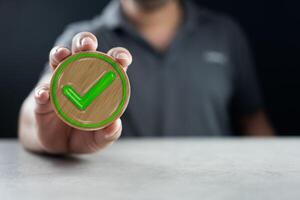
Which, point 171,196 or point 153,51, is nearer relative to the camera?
point 171,196

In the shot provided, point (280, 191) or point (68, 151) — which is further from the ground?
point (280, 191)

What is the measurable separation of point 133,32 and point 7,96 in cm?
59

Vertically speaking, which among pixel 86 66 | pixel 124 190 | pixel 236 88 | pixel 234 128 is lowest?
pixel 234 128

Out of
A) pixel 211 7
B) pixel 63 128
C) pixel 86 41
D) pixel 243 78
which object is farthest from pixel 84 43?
pixel 211 7

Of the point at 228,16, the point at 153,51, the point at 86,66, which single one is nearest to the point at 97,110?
the point at 86,66

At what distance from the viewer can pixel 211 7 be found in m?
2.01

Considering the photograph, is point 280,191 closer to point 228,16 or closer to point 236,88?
point 236,88

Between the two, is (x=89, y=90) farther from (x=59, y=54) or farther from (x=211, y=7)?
(x=211, y=7)

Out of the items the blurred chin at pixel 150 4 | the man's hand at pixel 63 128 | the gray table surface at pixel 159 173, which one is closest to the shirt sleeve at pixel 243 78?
the blurred chin at pixel 150 4

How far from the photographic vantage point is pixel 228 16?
6.48ft

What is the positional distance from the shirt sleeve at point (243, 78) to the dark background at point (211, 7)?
138 mm

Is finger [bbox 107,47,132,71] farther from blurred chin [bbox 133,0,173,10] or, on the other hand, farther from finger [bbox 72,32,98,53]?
blurred chin [bbox 133,0,173,10]

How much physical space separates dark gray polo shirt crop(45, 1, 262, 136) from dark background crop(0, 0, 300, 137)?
154 millimetres

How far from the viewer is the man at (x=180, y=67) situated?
1.64 metres
